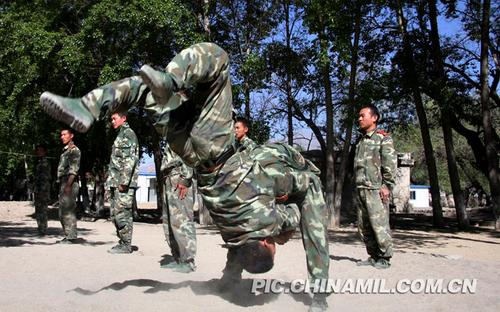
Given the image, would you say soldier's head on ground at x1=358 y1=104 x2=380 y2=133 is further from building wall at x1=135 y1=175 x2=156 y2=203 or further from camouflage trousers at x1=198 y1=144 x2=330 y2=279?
building wall at x1=135 y1=175 x2=156 y2=203

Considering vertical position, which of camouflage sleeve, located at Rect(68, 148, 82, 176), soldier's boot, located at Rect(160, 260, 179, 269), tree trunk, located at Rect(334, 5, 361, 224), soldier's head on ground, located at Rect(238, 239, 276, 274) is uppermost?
tree trunk, located at Rect(334, 5, 361, 224)

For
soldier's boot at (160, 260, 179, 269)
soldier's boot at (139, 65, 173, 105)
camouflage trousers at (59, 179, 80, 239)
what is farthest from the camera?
camouflage trousers at (59, 179, 80, 239)

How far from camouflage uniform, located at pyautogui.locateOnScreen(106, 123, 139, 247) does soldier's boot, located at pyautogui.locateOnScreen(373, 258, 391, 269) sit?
12.4 feet

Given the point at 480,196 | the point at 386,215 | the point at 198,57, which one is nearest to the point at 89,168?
the point at 386,215

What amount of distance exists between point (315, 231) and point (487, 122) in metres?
13.1

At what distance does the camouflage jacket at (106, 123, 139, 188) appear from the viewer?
7887mm

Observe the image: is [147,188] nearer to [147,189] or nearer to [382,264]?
[147,189]

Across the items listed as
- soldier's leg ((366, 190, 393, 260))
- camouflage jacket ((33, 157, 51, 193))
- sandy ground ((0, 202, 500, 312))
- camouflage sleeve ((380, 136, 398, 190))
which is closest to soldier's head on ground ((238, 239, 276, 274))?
sandy ground ((0, 202, 500, 312))

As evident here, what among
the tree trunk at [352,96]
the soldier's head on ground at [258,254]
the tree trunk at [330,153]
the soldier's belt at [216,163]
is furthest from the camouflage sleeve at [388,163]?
the tree trunk at [330,153]

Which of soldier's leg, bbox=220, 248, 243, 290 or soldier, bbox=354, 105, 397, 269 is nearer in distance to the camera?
soldier's leg, bbox=220, 248, 243, 290

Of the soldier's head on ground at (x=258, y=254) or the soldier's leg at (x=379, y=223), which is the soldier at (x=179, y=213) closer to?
the soldier's head on ground at (x=258, y=254)

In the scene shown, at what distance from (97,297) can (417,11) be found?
15474mm

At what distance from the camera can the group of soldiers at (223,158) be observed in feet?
10.9

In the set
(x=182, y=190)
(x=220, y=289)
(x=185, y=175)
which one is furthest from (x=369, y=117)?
(x=220, y=289)
